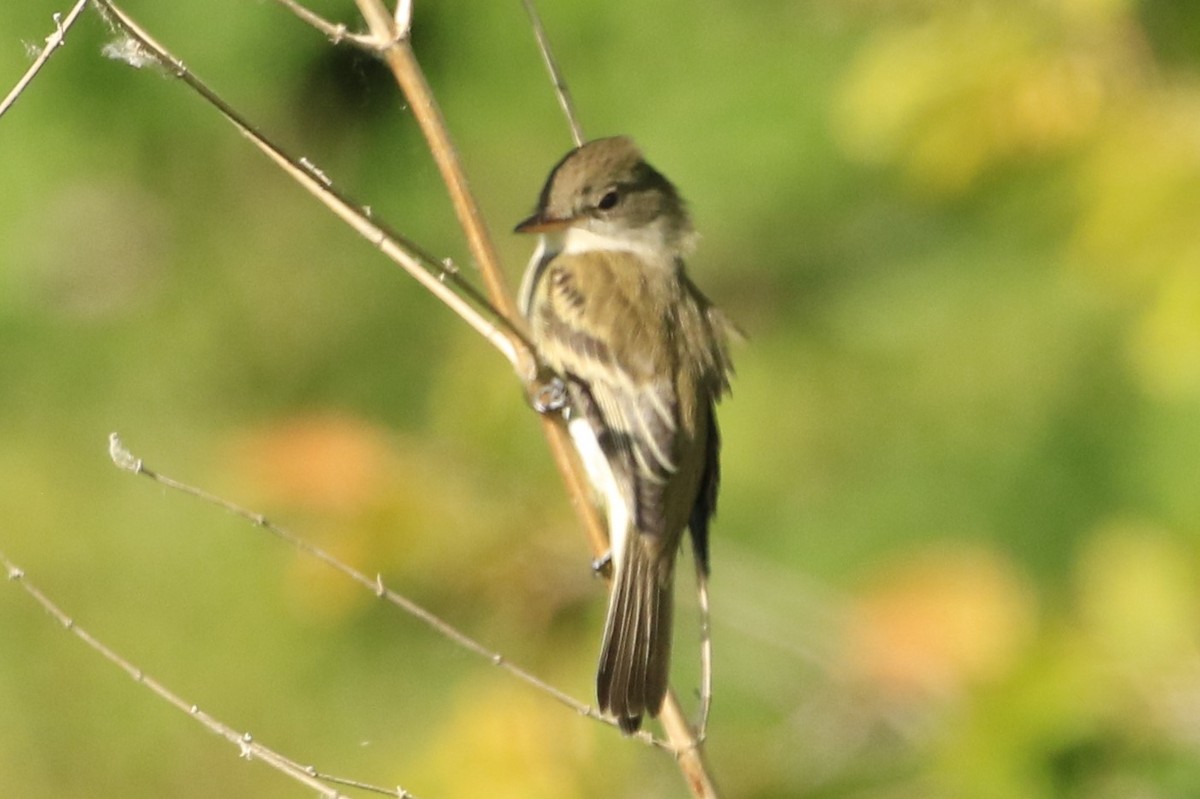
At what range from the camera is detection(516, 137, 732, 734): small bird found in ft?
9.57

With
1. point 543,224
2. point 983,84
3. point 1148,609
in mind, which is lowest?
point 1148,609

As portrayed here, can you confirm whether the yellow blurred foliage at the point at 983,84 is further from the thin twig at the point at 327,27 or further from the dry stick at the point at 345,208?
the thin twig at the point at 327,27

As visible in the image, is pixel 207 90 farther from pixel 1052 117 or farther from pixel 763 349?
pixel 763 349

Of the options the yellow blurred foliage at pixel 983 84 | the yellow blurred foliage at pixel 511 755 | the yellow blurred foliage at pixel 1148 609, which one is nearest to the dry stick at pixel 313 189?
the yellow blurred foliage at pixel 511 755

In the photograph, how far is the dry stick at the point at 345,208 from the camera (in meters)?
2.23

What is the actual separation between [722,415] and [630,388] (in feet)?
9.37

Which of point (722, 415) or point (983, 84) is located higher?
point (722, 415)

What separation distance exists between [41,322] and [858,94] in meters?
4.03

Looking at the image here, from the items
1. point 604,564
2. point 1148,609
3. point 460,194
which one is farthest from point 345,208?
point 1148,609

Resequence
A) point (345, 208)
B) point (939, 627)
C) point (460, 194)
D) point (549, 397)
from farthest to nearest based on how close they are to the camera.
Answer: point (939, 627) < point (549, 397) < point (460, 194) < point (345, 208)

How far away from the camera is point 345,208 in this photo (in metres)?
2.40

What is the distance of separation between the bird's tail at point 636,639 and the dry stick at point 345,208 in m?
0.45

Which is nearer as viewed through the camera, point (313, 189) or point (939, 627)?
point (313, 189)

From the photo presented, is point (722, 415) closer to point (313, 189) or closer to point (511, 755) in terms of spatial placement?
point (511, 755)
